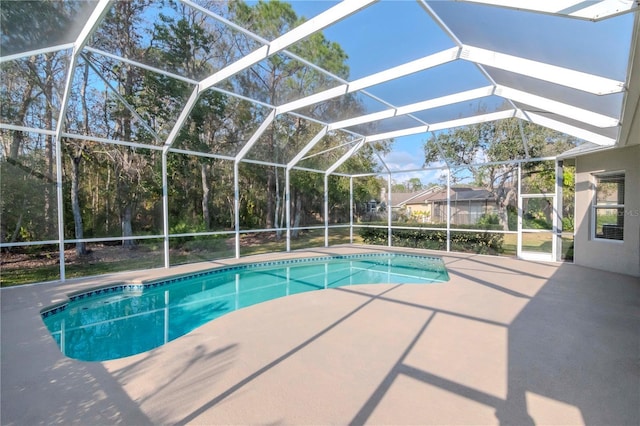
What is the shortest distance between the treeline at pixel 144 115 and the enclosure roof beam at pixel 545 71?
2.13 metres

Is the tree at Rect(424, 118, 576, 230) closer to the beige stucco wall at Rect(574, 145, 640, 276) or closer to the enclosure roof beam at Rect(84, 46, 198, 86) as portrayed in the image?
the beige stucco wall at Rect(574, 145, 640, 276)

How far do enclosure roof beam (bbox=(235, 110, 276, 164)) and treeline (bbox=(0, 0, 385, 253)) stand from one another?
16 cm

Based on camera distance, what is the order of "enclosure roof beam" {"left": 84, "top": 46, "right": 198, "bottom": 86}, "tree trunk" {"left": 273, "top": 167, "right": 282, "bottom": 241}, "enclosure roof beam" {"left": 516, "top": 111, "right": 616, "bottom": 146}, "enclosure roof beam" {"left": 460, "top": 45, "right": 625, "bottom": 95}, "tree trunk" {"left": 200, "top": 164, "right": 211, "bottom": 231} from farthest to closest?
"tree trunk" {"left": 273, "top": 167, "right": 282, "bottom": 241} → "tree trunk" {"left": 200, "top": 164, "right": 211, "bottom": 231} → "enclosure roof beam" {"left": 516, "top": 111, "right": 616, "bottom": 146} → "enclosure roof beam" {"left": 84, "top": 46, "right": 198, "bottom": 86} → "enclosure roof beam" {"left": 460, "top": 45, "right": 625, "bottom": 95}

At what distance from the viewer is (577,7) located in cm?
258

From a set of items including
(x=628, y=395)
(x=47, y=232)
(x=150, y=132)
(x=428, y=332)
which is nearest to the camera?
(x=628, y=395)

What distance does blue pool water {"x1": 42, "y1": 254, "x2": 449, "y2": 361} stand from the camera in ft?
14.6

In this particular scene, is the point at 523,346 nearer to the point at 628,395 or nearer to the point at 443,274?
the point at 628,395

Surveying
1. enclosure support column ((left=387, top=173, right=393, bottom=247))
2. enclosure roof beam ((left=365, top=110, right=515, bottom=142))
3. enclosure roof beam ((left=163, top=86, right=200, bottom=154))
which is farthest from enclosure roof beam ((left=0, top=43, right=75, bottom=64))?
enclosure support column ((left=387, top=173, right=393, bottom=247))

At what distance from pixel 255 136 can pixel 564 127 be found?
25.5 feet

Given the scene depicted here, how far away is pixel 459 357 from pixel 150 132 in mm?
7409

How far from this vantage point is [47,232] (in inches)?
299

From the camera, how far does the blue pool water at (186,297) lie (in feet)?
14.6

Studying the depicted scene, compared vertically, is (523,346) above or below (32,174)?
below

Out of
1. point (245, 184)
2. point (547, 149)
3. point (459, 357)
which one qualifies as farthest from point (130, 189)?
point (547, 149)
